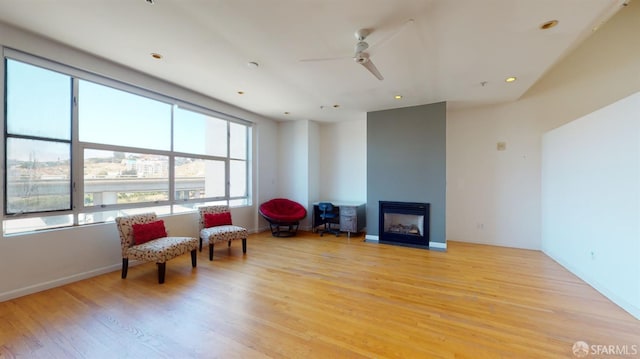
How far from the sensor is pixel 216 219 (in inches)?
181

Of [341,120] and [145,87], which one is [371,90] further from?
[145,87]

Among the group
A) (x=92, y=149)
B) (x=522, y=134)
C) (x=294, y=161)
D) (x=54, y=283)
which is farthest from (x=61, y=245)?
(x=522, y=134)

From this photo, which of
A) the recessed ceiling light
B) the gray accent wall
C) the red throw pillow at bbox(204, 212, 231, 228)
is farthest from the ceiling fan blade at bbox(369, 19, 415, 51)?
the red throw pillow at bbox(204, 212, 231, 228)

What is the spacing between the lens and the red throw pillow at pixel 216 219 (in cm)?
450

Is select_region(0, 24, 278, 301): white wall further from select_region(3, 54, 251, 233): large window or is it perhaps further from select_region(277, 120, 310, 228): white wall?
select_region(277, 120, 310, 228): white wall

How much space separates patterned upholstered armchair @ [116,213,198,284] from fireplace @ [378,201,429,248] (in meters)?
3.68

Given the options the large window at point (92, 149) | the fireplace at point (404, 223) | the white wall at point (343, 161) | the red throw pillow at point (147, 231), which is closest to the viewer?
the large window at point (92, 149)

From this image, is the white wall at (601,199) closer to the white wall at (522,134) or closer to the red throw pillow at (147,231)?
the white wall at (522,134)

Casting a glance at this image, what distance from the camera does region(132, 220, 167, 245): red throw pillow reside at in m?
3.41

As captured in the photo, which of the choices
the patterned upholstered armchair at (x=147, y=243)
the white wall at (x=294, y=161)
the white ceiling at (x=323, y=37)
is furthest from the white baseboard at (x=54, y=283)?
the white wall at (x=294, y=161)

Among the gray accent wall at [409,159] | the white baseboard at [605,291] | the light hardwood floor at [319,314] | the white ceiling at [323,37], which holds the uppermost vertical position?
the white ceiling at [323,37]

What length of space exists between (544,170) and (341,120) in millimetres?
4334

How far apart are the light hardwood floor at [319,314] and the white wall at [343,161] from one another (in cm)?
292

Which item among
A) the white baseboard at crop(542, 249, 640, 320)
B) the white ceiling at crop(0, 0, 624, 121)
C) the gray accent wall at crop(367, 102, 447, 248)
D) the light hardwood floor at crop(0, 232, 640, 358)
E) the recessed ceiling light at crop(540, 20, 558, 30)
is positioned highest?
the white ceiling at crop(0, 0, 624, 121)
